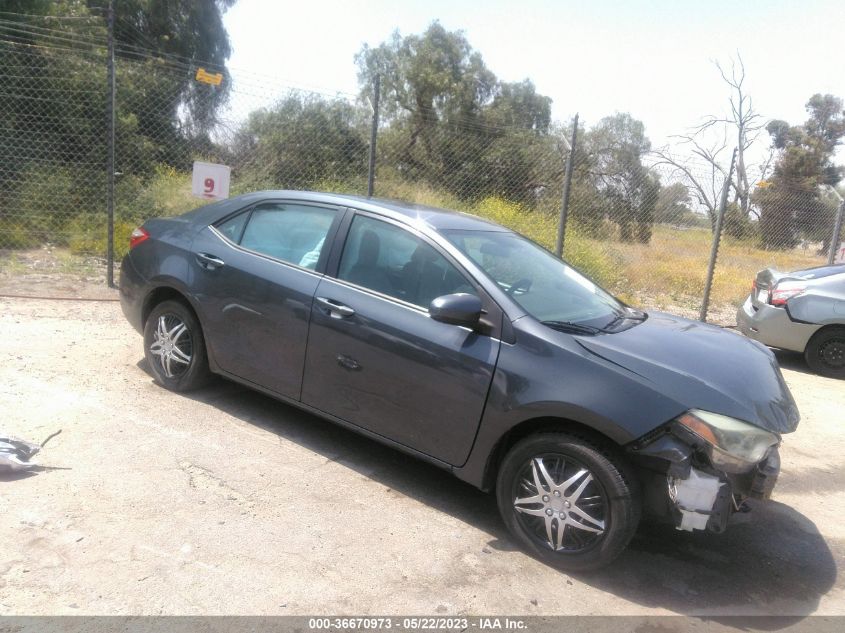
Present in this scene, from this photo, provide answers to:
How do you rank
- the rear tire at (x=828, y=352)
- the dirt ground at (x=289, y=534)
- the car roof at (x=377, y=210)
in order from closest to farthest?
the dirt ground at (x=289, y=534) < the car roof at (x=377, y=210) < the rear tire at (x=828, y=352)

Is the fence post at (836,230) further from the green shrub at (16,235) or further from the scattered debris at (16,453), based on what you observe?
the green shrub at (16,235)

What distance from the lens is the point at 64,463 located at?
140 inches

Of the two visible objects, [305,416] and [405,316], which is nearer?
[405,316]

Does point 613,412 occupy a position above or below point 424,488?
above

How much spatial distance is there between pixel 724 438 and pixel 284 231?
285cm

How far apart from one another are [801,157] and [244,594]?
138ft

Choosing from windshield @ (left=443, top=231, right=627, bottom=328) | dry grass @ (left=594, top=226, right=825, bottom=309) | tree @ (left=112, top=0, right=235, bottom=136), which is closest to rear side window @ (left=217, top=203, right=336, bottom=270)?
windshield @ (left=443, top=231, right=627, bottom=328)

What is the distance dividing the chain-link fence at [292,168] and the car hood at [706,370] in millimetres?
5202

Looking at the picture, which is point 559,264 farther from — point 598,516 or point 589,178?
point 589,178

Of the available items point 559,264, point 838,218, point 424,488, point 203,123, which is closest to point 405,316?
point 424,488

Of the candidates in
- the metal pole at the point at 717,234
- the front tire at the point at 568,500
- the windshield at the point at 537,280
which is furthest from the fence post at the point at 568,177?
the front tire at the point at 568,500

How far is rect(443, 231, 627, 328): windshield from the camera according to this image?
140 inches

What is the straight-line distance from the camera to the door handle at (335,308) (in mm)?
3686

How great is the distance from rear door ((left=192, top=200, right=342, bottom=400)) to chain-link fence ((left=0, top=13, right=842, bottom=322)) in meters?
4.73
